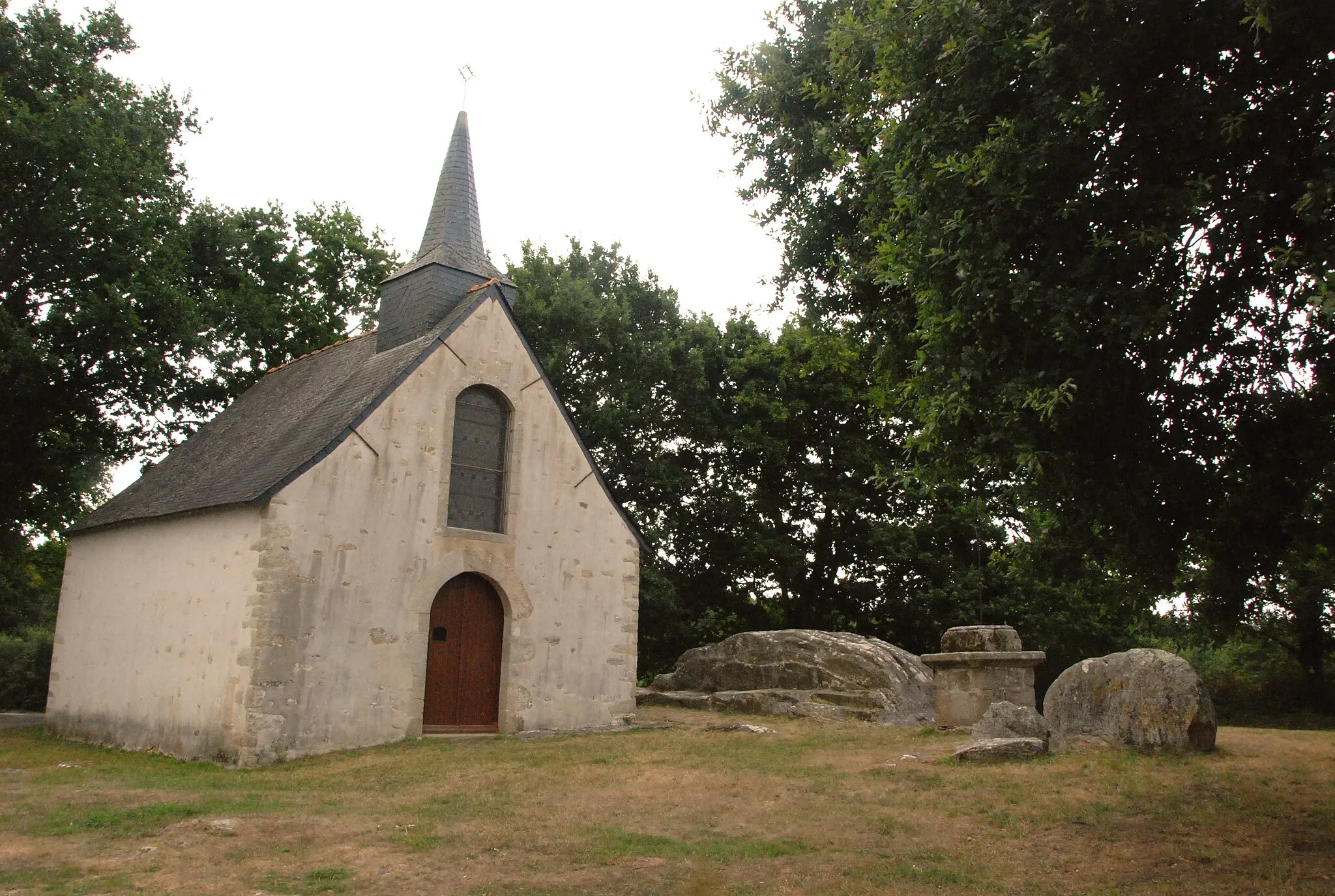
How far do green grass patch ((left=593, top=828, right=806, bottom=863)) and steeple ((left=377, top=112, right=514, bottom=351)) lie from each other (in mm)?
11106

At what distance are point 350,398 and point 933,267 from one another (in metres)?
10.7

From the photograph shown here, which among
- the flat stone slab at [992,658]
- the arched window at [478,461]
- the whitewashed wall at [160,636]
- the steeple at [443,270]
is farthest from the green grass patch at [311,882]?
the steeple at [443,270]

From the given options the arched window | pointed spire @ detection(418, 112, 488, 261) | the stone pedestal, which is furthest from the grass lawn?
pointed spire @ detection(418, 112, 488, 261)

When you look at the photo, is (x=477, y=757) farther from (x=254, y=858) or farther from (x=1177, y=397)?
(x=1177, y=397)

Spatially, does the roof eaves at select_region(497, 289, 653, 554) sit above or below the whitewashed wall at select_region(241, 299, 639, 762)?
above

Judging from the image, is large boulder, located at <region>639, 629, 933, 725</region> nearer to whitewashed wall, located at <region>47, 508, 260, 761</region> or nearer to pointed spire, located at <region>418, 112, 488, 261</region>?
whitewashed wall, located at <region>47, 508, 260, 761</region>

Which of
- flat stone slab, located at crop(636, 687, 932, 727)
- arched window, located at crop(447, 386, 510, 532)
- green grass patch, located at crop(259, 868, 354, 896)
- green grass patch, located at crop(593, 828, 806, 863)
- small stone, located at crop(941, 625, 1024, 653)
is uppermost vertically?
arched window, located at crop(447, 386, 510, 532)

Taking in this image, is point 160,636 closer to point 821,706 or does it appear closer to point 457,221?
point 457,221

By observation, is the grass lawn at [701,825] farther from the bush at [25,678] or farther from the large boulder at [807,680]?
the bush at [25,678]

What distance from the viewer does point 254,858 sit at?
22.2ft

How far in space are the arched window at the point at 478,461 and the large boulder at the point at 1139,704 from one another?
8.97 m

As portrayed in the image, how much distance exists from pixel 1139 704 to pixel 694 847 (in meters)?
5.98

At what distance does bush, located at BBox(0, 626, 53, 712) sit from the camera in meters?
23.1

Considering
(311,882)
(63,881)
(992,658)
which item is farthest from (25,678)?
(992,658)
